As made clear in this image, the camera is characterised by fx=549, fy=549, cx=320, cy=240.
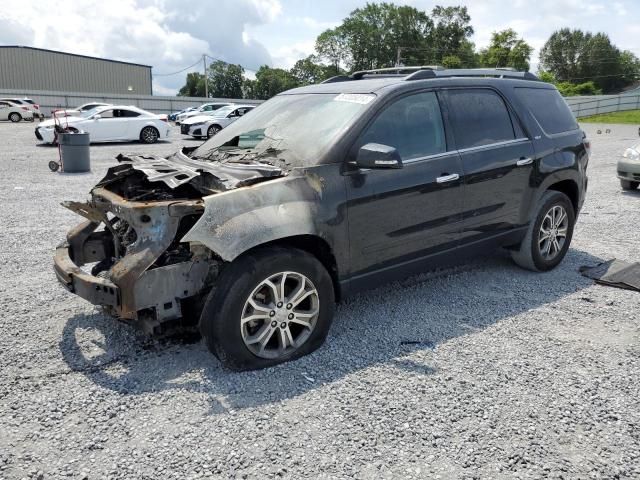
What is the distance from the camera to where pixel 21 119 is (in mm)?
32969

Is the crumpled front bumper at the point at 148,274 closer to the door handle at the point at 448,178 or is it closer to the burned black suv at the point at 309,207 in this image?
the burned black suv at the point at 309,207

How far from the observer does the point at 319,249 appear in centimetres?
386

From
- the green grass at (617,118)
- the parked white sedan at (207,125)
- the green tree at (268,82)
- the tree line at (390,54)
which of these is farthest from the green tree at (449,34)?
the parked white sedan at (207,125)

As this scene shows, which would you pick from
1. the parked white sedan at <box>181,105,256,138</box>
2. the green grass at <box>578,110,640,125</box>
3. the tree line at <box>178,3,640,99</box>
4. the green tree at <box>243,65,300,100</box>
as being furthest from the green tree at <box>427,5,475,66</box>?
the parked white sedan at <box>181,105,256,138</box>

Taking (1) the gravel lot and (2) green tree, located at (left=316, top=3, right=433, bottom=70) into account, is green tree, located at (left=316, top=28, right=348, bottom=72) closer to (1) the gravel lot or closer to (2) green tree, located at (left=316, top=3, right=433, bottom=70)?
(2) green tree, located at (left=316, top=3, right=433, bottom=70)

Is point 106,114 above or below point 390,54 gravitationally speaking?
→ below

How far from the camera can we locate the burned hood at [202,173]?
358 cm

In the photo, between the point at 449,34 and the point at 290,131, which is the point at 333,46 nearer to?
the point at 449,34

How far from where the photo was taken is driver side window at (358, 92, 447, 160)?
13.3 feet

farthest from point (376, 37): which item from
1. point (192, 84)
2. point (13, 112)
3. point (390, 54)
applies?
point (13, 112)

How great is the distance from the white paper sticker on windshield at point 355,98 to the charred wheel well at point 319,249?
112 cm

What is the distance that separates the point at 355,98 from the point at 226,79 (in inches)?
3944

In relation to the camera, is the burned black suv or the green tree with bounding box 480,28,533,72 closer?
the burned black suv

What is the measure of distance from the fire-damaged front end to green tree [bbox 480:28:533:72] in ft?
243
